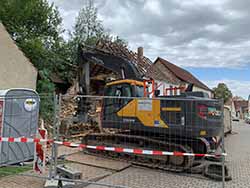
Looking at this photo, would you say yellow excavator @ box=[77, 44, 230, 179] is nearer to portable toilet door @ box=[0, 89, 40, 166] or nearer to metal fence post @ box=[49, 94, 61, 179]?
metal fence post @ box=[49, 94, 61, 179]

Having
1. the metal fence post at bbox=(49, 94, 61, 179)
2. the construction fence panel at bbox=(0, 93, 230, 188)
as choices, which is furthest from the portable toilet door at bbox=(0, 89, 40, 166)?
the metal fence post at bbox=(49, 94, 61, 179)

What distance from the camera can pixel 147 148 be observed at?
26.0ft

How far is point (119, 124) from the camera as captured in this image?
8.00 metres

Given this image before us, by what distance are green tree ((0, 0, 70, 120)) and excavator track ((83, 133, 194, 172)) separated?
7750 millimetres

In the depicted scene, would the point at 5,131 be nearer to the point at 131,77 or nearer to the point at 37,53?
the point at 131,77

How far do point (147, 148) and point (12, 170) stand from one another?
12.0ft

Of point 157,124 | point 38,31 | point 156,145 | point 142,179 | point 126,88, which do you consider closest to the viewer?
point 142,179

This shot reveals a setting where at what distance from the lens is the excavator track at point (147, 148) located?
24.0ft

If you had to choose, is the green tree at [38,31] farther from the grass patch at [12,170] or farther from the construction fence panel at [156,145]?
the grass patch at [12,170]

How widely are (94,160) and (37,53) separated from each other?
1085 cm

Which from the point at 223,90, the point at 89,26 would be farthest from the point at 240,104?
the point at 89,26

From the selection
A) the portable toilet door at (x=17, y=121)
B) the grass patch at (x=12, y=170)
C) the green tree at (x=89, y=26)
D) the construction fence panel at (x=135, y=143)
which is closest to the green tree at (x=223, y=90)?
the green tree at (x=89, y=26)

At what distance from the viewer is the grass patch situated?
→ 605 cm

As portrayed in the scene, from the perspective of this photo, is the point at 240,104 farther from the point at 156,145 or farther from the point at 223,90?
the point at 156,145
